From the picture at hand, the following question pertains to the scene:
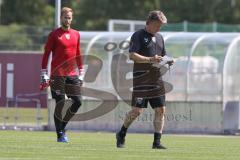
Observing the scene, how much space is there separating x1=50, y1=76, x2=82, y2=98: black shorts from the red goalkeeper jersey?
94 mm

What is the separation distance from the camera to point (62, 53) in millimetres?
17688

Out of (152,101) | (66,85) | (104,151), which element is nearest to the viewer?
(104,151)

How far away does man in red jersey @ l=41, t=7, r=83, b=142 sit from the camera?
1762 centimetres

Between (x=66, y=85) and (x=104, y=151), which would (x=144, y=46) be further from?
(x=66, y=85)

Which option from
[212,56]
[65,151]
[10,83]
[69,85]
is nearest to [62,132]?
[69,85]

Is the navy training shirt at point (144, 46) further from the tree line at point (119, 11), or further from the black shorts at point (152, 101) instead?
the tree line at point (119, 11)

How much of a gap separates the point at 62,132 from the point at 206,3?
2052 inches

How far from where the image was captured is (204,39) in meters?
27.4

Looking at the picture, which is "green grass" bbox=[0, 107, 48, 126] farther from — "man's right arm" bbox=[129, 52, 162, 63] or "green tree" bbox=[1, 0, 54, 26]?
"green tree" bbox=[1, 0, 54, 26]

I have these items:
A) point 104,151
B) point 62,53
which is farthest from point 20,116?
point 104,151

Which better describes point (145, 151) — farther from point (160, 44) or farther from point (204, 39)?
point (204, 39)

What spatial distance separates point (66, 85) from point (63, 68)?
35cm

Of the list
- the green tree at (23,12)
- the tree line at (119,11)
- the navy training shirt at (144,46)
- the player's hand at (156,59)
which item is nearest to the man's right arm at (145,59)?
the player's hand at (156,59)

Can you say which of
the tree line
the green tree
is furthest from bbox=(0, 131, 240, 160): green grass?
the green tree
